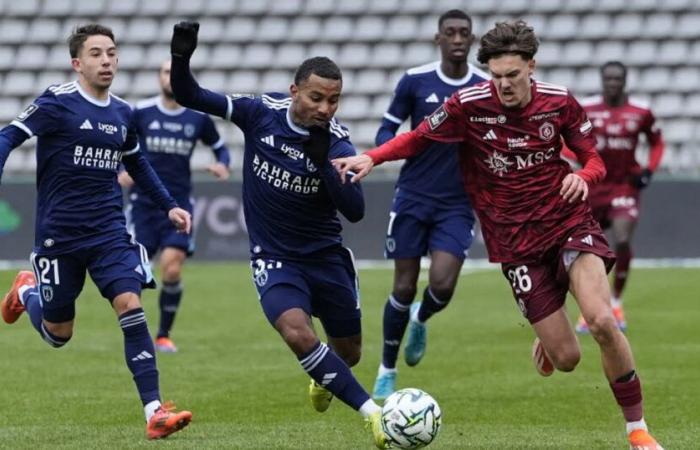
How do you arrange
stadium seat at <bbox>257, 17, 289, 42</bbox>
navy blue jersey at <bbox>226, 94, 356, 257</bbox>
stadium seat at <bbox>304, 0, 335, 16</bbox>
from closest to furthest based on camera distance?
navy blue jersey at <bbox>226, 94, 356, 257</bbox>, stadium seat at <bbox>257, 17, 289, 42</bbox>, stadium seat at <bbox>304, 0, 335, 16</bbox>

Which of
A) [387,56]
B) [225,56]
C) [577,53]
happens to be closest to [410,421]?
[577,53]

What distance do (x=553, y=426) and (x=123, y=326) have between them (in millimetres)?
2635

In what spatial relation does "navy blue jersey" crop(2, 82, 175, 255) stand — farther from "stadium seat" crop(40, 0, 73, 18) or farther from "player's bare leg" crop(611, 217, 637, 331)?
"stadium seat" crop(40, 0, 73, 18)

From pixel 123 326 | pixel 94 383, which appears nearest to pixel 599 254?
pixel 123 326

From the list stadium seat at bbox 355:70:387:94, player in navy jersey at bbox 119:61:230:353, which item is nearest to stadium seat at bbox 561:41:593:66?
stadium seat at bbox 355:70:387:94

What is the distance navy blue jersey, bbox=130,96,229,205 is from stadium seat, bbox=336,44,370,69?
14.2 meters

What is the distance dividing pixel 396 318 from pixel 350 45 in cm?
1798

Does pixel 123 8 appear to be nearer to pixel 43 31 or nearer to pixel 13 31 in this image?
pixel 43 31

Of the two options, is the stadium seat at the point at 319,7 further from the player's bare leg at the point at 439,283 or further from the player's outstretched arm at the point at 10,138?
the player's outstretched arm at the point at 10,138

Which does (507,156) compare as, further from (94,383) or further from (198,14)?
(198,14)

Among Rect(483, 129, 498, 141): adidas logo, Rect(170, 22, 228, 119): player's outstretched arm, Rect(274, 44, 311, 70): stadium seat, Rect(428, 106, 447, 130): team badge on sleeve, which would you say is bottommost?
Rect(274, 44, 311, 70): stadium seat

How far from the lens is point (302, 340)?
25.2 ft

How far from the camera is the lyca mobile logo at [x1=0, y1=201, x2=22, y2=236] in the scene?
23.2m

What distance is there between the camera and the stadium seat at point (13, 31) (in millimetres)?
28986
